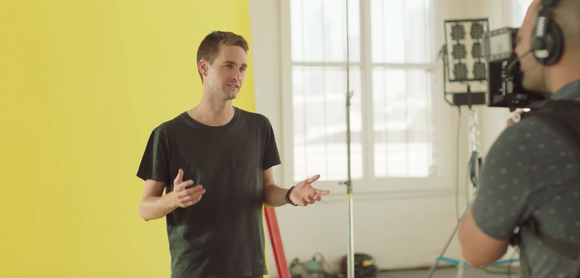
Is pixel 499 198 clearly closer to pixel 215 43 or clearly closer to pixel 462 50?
pixel 215 43

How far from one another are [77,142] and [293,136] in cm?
206

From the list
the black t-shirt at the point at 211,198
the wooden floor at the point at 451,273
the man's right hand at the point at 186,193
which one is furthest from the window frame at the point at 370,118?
the man's right hand at the point at 186,193

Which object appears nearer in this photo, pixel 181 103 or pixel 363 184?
pixel 181 103

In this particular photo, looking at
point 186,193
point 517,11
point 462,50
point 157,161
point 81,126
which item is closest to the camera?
point 186,193

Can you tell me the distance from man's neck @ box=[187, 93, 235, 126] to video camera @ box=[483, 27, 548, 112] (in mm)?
864

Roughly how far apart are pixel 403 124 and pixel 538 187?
3596 millimetres

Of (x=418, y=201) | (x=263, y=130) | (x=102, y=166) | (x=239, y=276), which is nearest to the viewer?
(x=239, y=276)

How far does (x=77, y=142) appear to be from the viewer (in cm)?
209

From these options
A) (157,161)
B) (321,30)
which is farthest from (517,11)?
(157,161)

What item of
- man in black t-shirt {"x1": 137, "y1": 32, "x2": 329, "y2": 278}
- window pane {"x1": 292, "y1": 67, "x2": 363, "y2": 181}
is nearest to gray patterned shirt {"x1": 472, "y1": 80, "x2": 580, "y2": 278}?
man in black t-shirt {"x1": 137, "y1": 32, "x2": 329, "y2": 278}

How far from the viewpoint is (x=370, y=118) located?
4.10 m

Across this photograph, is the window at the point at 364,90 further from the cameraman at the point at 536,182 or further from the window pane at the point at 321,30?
the cameraman at the point at 536,182

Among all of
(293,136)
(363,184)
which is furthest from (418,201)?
(293,136)

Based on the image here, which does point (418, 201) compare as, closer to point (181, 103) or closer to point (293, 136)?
point (293, 136)
